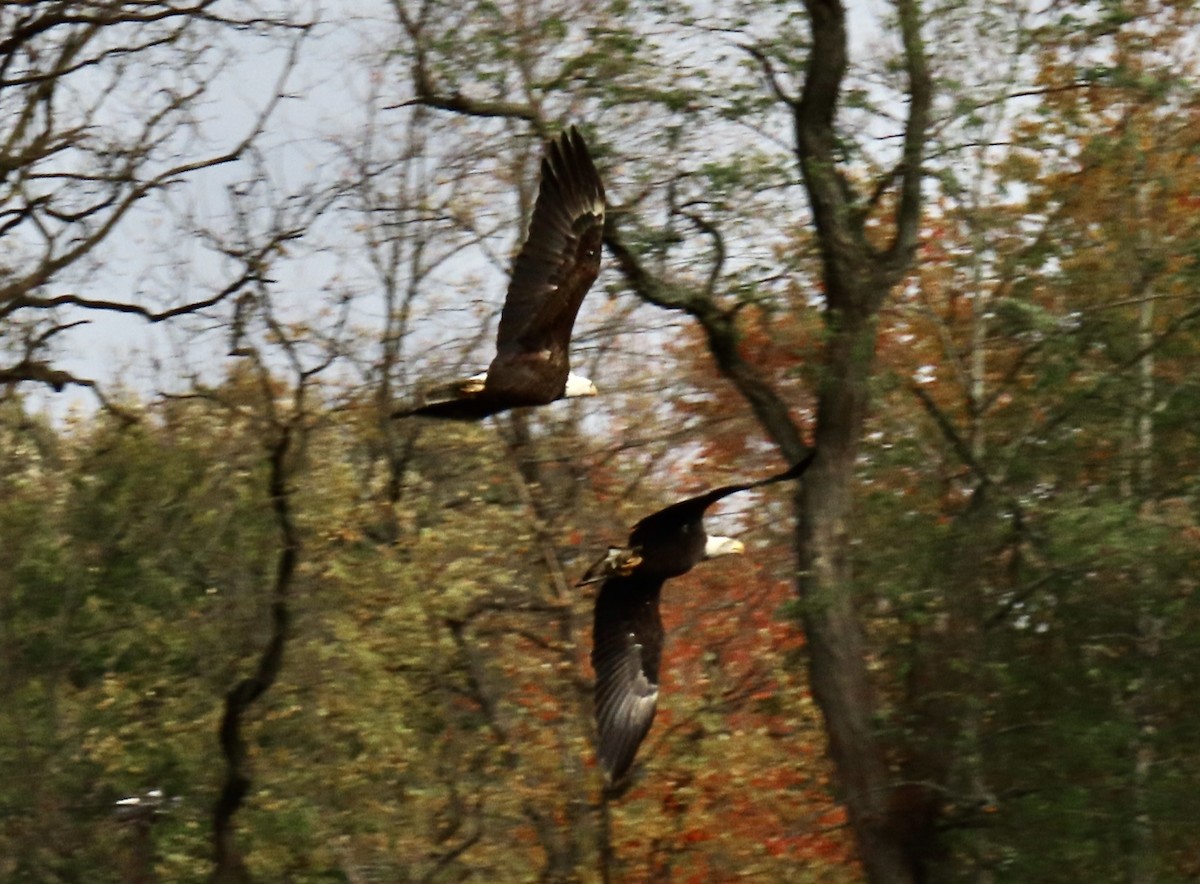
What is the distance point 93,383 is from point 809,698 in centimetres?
558

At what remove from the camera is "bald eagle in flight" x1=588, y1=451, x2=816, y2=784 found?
1012 centimetres

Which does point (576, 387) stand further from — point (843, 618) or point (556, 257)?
point (843, 618)

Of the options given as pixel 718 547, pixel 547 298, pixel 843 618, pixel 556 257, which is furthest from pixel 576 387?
pixel 843 618

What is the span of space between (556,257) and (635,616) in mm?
2123

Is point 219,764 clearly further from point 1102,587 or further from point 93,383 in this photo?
point 1102,587

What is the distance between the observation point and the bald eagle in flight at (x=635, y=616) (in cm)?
1012

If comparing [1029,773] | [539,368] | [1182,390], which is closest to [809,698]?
[1029,773]

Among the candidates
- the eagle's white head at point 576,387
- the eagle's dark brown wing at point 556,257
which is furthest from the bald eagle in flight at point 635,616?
the eagle's dark brown wing at point 556,257

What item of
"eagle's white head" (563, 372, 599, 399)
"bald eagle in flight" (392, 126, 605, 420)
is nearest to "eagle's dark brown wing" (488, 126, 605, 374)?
"bald eagle in flight" (392, 126, 605, 420)

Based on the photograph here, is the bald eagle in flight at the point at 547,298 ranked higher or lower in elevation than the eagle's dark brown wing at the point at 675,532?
higher

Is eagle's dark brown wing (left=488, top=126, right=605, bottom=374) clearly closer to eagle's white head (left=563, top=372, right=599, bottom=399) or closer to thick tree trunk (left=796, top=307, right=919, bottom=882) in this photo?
eagle's white head (left=563, top=372, right=599, bottom=399)

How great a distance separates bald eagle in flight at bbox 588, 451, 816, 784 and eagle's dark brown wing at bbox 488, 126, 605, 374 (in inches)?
47.3

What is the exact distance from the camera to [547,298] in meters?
9.20

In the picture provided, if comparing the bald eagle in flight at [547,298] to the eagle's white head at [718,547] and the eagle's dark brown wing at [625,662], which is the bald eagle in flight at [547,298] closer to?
the eagle's white head at [718,547]
